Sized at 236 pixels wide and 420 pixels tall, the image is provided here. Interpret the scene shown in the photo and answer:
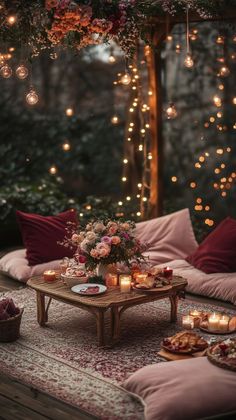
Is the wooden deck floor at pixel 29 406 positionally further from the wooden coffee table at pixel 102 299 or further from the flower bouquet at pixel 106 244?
the flower bouquet at pixel 106 244

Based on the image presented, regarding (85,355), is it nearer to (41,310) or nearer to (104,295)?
(104,295)

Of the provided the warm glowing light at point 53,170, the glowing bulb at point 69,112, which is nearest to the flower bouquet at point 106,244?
the glowing bulb at point 69,112

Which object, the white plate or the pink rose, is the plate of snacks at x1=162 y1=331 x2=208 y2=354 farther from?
the pink rose

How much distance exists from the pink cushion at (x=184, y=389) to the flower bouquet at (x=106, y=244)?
144cm

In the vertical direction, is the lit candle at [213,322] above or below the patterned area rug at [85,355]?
above

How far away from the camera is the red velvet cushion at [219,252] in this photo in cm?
642

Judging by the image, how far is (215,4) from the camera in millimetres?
6402

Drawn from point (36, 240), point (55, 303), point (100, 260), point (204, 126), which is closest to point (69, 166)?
point (204, 126)

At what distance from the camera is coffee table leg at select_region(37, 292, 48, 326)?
5.54 meters

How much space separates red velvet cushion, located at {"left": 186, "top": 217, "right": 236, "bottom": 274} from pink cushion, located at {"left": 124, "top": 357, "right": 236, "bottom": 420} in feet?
7.72

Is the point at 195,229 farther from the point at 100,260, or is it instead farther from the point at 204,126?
the point at 100,260

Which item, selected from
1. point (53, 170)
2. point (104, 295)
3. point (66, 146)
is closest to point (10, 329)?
point (104, 295)

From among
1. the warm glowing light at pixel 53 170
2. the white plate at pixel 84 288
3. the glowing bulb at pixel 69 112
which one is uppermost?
the glowing bulb at pixel 69 112

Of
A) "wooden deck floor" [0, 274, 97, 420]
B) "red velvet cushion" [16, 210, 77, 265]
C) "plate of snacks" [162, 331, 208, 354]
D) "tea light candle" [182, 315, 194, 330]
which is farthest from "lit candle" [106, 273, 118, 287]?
"red velvet cushion" [16, 210, 77, 265]
